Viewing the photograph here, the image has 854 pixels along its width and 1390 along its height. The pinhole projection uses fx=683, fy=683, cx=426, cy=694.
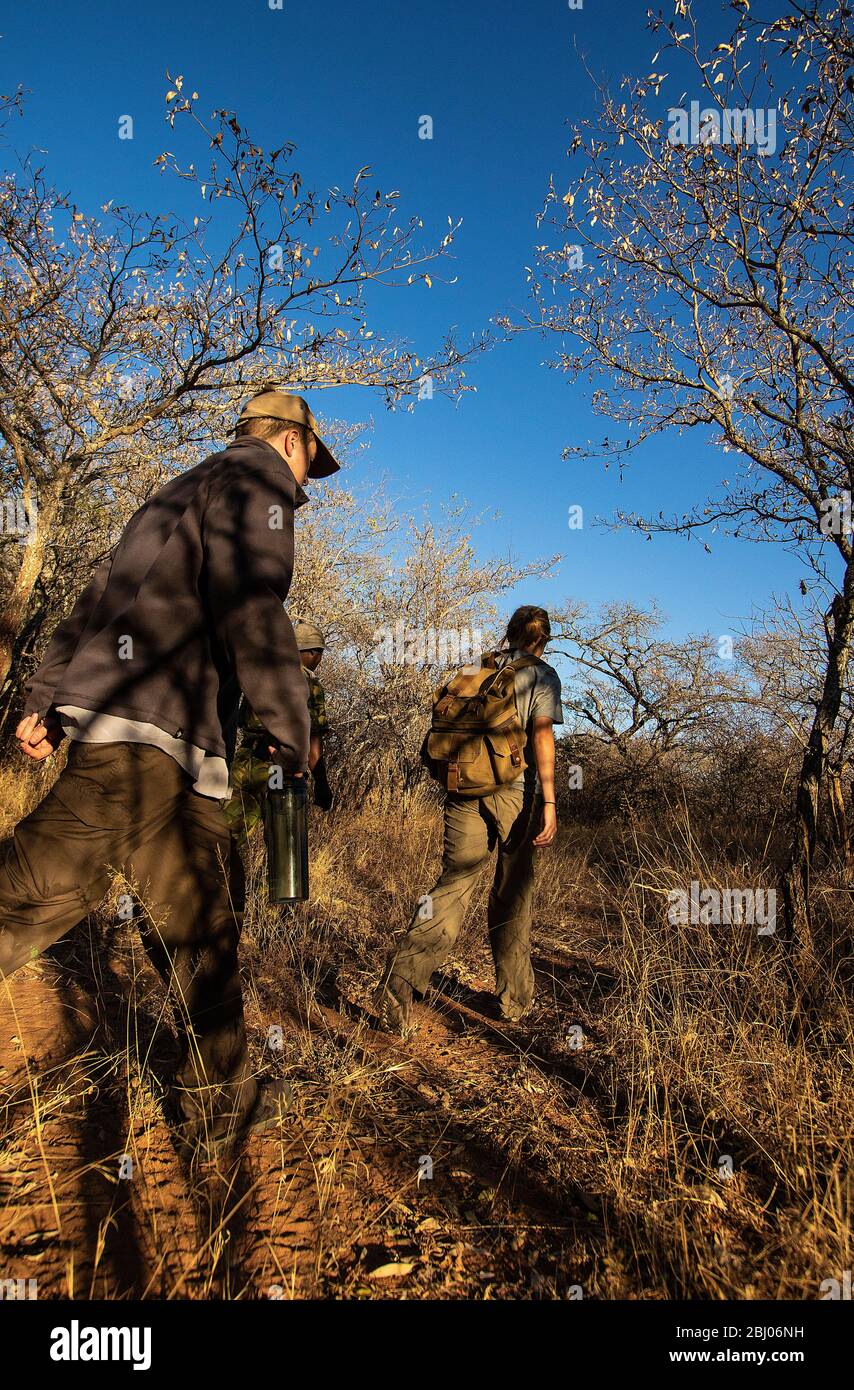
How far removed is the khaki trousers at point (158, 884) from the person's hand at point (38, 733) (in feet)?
0.81

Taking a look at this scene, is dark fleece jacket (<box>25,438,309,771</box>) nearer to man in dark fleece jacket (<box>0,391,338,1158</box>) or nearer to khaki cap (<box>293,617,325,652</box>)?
man in dark fleece jacket (<box>0,391,338,1158</box>)

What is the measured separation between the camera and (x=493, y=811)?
11.1 feet

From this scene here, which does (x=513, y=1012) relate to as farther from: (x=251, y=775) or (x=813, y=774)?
(x=813, y=774)

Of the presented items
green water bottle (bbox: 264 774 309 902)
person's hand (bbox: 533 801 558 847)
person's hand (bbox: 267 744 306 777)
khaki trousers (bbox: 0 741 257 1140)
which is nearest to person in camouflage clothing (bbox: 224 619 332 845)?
person's hand (bbox: 533 801 558 847)

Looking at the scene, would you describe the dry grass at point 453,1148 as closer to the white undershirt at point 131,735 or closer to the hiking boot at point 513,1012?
the hiking boot at point 513,1012

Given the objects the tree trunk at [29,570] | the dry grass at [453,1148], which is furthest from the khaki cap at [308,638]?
the tree trunk at [29,570]

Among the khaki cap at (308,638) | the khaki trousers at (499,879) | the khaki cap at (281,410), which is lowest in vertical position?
the khaki trousers at (499,879)

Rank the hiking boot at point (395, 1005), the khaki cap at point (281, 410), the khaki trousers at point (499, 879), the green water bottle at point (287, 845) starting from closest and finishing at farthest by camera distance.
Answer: the khaki cap at point (281, 410), the green water bottle at point (287, 845), the hiking boot at point (395, 1005), the khaki trousers at point (499, 879)

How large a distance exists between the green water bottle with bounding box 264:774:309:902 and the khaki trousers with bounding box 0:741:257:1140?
347mm

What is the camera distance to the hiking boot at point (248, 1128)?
189 cm

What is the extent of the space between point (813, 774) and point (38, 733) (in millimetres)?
3946
